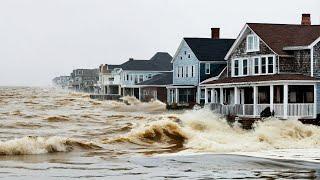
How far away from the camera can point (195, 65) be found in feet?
199

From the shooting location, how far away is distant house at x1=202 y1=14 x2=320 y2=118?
34.1 m

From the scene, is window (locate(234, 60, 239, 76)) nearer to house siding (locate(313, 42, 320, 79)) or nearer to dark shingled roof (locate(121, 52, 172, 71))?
house siding (locate(313, 42, 320, 79))

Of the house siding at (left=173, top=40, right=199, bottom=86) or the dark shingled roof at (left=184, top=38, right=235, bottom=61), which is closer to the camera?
the dark shingled roof at (left=184, top=38, right=235, bottom=61)

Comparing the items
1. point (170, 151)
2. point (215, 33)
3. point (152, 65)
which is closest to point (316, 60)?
point (170, 151)

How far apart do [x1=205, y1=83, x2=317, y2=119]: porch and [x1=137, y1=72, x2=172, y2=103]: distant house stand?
34.9 m

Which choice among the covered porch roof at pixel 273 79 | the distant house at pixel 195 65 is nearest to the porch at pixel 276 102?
the covered porch roof at pixel 273 79

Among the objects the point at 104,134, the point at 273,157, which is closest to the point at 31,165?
the point at 273,157

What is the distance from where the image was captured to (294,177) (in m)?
17.7

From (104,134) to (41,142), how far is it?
10.4 metres

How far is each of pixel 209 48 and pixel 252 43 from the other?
2117cm

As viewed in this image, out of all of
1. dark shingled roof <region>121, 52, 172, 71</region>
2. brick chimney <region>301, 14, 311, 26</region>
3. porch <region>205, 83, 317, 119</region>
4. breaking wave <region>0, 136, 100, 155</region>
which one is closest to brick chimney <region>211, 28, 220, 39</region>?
brick chimney <region>301, 14, 311, 26</region>

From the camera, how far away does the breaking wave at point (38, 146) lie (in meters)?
24.8

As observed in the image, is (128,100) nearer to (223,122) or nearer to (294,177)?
(223,122)

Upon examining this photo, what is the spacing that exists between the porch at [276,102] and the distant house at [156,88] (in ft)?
114
